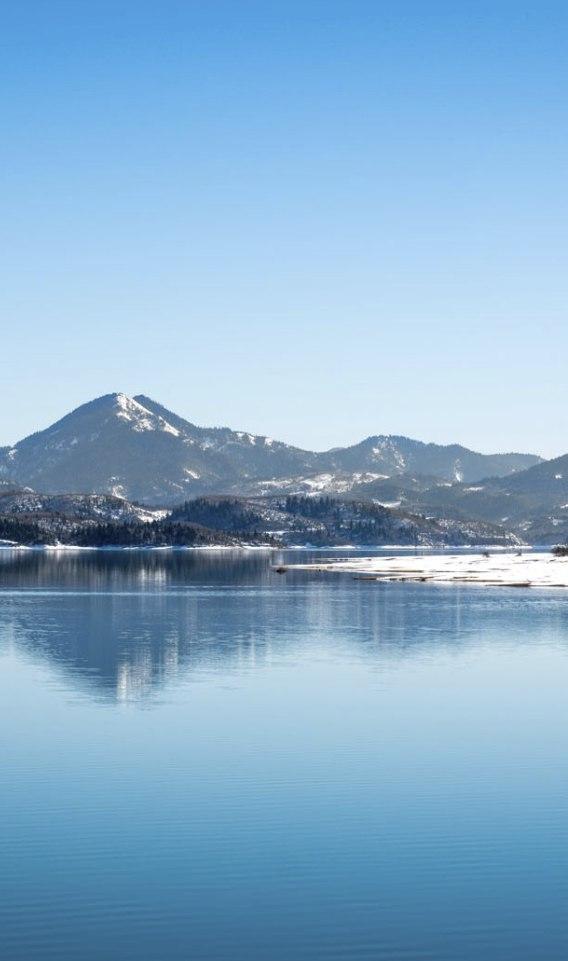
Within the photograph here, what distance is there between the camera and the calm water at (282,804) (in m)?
28.5

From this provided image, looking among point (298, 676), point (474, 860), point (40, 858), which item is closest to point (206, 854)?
point (40, 858)

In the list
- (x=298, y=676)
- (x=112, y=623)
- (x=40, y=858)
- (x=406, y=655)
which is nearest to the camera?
(x=40, y=858)

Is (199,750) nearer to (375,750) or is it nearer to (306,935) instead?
(375,750)

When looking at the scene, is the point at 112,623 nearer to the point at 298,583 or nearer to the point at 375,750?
the point at 375,750

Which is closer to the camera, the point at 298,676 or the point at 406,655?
the point at 298,676

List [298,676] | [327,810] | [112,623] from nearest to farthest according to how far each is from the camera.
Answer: [327,810] → [298,676] → [112,623]

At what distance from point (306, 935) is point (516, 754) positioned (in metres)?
21.7

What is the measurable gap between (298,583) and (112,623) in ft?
271

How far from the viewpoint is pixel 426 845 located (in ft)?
115

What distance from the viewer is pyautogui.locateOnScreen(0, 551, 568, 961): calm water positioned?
28.5 meters

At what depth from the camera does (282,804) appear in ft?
130

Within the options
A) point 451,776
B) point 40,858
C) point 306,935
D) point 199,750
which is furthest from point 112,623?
point 306,935

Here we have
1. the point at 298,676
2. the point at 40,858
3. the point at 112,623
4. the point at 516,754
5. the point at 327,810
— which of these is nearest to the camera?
the point at 40,858

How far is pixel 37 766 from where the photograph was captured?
45.1 m
